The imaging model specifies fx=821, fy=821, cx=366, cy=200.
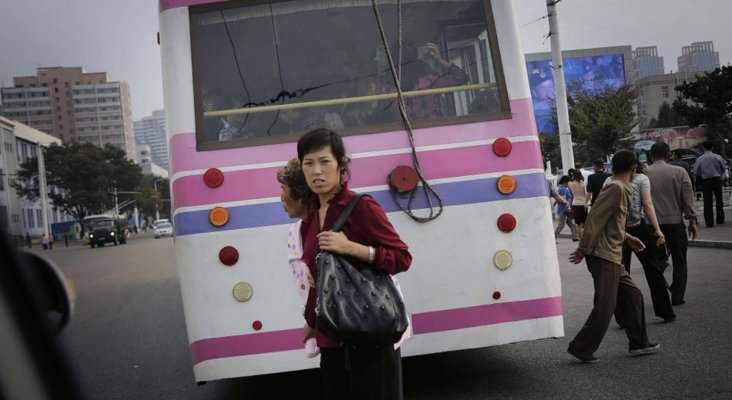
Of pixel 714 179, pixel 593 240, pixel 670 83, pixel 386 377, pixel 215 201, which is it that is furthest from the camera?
pixel 670 83

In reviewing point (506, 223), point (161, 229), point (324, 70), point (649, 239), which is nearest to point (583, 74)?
point (161, 229)

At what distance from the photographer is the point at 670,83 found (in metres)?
131

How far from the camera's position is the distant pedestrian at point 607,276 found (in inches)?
237

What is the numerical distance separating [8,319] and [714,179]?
1737cm

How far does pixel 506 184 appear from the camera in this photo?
4.93 meters

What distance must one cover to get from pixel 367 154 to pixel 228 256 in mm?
1009

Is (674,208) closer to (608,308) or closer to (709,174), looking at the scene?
(608,308)

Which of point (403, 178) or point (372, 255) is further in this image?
point (403, 178)

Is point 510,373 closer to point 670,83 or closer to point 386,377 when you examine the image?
point 386,377

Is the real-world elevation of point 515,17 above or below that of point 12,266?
above

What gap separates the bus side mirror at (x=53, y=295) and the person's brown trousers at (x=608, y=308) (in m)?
5.30

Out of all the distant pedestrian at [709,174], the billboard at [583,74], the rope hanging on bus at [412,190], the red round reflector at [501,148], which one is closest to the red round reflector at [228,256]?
the rope hanging on bus at [412,190]

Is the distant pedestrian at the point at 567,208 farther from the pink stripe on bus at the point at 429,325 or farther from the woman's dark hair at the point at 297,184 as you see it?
the woman's dark hair at the point at 297,184

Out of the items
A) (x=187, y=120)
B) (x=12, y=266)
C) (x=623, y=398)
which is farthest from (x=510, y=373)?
(x=12, y=266)
